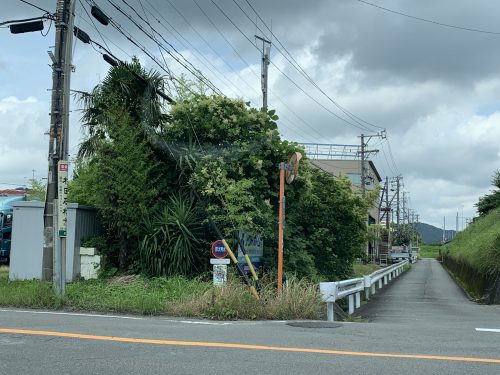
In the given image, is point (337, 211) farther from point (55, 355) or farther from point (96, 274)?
point (55, 355)

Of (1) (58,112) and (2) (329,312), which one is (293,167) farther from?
(1) (58,112)

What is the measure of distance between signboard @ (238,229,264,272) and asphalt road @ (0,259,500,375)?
4355mm

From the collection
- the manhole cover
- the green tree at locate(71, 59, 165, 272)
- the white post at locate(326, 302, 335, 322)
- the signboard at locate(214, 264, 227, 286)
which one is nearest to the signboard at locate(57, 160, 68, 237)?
the green tree at locate(71, 59, 165, 272)

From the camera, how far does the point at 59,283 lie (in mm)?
12914

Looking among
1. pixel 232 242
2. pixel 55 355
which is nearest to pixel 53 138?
pixel 232 242

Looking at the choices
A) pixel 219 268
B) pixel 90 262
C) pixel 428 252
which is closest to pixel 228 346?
pixel 219 268

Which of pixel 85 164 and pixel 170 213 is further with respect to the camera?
pixel 85 164

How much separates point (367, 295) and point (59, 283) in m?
12.0

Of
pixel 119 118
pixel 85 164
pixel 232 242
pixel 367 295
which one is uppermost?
pixel 119 118

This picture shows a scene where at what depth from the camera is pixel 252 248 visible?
15727 mm

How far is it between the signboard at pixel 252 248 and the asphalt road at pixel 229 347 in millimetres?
4355

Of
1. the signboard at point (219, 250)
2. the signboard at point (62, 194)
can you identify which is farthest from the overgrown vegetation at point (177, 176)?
the signboard at point (62, 194)

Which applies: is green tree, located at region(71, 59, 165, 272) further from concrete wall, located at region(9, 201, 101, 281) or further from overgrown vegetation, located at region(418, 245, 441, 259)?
overgrown vegetation, located at region(418, 245, 441, 259)

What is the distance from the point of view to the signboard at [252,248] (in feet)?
49.3
